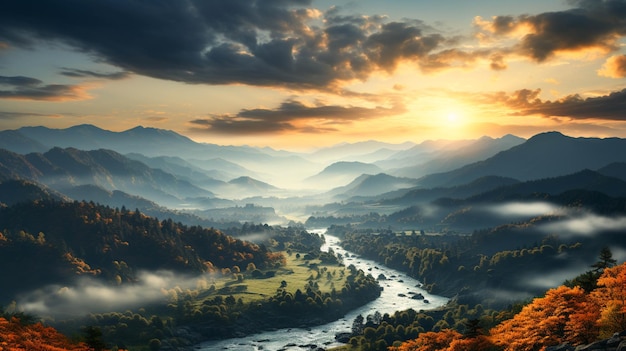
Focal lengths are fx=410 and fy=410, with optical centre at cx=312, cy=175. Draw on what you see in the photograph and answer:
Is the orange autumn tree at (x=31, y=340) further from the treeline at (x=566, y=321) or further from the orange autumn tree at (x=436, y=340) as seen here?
the treeline at (x=566, y=321)

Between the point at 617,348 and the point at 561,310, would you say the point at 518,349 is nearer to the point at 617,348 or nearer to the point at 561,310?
the point at 561,310

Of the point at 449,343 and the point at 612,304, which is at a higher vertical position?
the point at 612,304

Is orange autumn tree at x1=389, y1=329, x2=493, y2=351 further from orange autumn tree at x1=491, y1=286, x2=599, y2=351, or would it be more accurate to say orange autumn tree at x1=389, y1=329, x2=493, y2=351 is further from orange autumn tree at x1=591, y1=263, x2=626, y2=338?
orange autumn tree at x1=591, y1=263, x2=626, y2=338

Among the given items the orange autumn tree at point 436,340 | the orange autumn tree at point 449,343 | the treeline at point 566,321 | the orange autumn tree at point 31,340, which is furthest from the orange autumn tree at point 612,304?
the orange autumn tree at point 31,340

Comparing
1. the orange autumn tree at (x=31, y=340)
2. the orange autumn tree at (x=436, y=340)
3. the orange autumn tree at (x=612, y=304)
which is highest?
the orange autumn tree at (x=612, y=304)

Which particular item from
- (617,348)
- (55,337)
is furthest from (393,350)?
(55,337)

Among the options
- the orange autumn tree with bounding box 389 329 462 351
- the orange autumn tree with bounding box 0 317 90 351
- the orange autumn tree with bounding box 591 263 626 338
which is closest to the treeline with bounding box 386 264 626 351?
the orange autumn tree with bounding box 591 263 626 338

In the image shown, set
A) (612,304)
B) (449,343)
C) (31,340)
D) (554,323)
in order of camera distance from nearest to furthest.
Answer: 1. (612,304)
2. (554,323)
3. (31,340)
4. (449,343)

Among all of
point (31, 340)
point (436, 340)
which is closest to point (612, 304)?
point (436, 340)

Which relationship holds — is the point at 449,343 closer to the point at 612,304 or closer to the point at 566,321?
the point at 566,321
